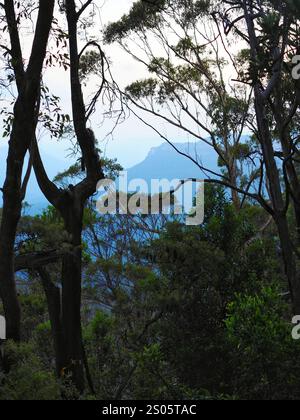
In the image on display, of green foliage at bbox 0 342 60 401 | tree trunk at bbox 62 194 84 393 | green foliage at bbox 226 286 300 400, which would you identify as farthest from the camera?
tree trunk at bbox 62 194 84 393

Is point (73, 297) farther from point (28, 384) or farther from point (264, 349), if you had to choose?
point (28, 384)

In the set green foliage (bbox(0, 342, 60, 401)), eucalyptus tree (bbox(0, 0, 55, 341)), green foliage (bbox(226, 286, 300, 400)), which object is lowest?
green foliage (bbox(0, 342, 60, 401))

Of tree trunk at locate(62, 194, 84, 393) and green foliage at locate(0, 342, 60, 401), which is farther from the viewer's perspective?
tree trunk at locate(62, 194, 84, 393)

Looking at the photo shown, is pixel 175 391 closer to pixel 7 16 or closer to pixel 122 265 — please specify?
pixel 7 16

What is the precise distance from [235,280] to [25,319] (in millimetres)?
6426

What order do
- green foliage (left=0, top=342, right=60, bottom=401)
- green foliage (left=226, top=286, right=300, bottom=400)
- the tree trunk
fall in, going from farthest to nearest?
the tree trunk
green foliage (left=226, top=286, right=300, bottom=400)
green foliage (left=0, top=342, right=60, bottom=401)

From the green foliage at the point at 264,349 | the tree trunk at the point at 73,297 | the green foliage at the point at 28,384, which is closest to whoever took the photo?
the green foliage at the point at 28,384

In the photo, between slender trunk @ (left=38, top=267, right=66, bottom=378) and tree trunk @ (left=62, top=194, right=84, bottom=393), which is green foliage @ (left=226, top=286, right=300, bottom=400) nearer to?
tree trunk @ (left=62, top=194, right=84, bottom=393)

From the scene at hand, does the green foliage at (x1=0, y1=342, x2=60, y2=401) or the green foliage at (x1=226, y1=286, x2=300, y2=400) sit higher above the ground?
the green foliage at (x1=226, y1=286, x2=300, y2=400)

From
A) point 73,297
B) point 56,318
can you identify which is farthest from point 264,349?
point 56,318

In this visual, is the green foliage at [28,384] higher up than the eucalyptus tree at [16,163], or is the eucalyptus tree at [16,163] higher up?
the eucalyptus tree at [16,163]

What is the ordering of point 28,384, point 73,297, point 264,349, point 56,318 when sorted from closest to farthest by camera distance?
point 28,384
point 264,349
point 73,297
point 56,318

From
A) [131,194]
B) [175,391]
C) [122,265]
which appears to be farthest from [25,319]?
[175,391]

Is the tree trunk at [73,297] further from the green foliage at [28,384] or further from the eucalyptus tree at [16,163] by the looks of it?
the green foliage at [28,384]
